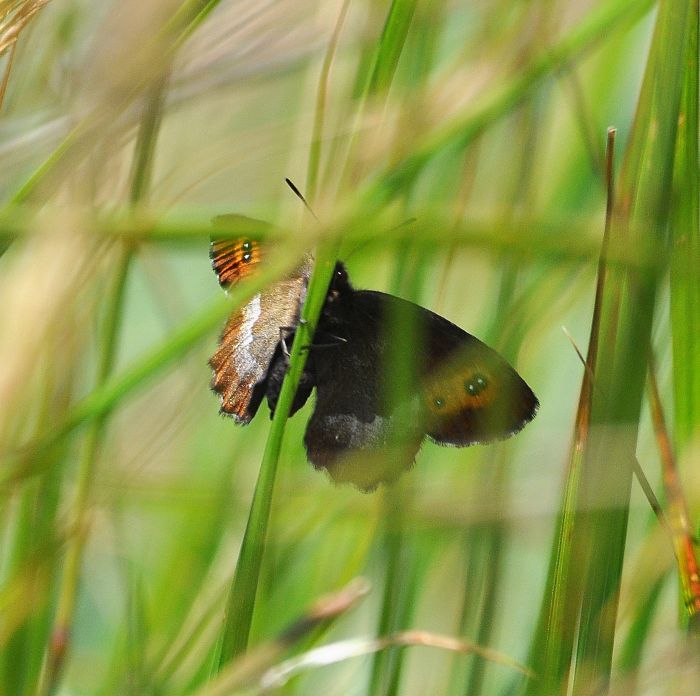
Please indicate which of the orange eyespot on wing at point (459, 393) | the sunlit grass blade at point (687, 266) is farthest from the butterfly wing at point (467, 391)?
the sunlit grass blade at point (687, 266)

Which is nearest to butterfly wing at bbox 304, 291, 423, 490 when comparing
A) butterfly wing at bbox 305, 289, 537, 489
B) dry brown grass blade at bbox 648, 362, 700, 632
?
butterfly wing at bbox 305, 289, 537, 489

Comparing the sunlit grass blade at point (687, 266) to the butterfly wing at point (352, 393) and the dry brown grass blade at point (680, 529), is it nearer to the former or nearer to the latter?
the dry brown grass blade at point (680, 529)

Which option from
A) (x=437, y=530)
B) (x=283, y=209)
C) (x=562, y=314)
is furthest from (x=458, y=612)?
(x=283, y=209)

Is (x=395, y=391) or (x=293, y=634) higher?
(x=395, y=391)

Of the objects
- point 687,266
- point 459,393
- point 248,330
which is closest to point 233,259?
point 248,330

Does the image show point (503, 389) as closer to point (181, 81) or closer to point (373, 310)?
point (373, 310)

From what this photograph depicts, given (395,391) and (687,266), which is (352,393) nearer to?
(395,391)
